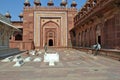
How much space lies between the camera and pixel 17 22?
4122 centimetres

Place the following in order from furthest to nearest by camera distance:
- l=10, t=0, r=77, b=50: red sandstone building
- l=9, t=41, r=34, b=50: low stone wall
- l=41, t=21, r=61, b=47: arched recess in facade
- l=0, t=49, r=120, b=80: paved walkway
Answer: l=41, t=21, r=61, b=47: arched recess in facade → l=10, t=0, r=77, b=50: red sandstone building → l=9, t=41, r=34, b=50: low stone wall → l=0, t=49, r=120, b=80: paved walkway

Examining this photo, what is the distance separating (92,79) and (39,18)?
29869mm

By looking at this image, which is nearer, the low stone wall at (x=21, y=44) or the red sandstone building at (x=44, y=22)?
the low stone wall at (x=21, y=44)

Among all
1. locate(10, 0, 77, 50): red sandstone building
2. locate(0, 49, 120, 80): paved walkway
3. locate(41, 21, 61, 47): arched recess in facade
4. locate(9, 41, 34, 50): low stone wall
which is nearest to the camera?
locate(0, 49, 120, 80): paved walkway

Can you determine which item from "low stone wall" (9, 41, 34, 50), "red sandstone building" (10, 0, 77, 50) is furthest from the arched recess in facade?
"low stone wall" (9, 41, 34, 50)

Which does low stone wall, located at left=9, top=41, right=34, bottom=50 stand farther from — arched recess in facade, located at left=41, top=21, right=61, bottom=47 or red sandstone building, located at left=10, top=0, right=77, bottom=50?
arched recess in facade, located at left=41, top=21, right=61, bottom=47

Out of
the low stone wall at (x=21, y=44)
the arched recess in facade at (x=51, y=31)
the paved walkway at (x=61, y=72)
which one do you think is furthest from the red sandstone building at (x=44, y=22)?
the paved walkway at (x=61, y=72)

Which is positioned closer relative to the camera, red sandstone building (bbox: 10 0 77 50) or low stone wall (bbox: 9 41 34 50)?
low stone wall (bbox: 9 41 34 50)

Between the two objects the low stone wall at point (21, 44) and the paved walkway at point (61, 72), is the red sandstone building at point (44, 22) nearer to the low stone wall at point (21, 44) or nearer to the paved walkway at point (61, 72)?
the low stone wall at point (21, 44)

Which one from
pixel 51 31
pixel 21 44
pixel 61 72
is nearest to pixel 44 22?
pixel 51 31

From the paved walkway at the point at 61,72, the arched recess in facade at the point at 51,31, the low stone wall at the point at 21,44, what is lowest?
the paved walkway at the point at 61,72

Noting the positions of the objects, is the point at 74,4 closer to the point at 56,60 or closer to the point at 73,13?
the point at 73,13

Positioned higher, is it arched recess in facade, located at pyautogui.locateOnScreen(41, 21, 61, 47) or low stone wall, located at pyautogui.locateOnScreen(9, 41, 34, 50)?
arched recess in facade, located at pyautogui.locateOnScreen(41, 21, 61, 47)

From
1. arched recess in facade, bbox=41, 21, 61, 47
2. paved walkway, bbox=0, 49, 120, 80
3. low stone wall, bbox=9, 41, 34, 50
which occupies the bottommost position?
paved walkway, bbox=0, 49, 120, 80
